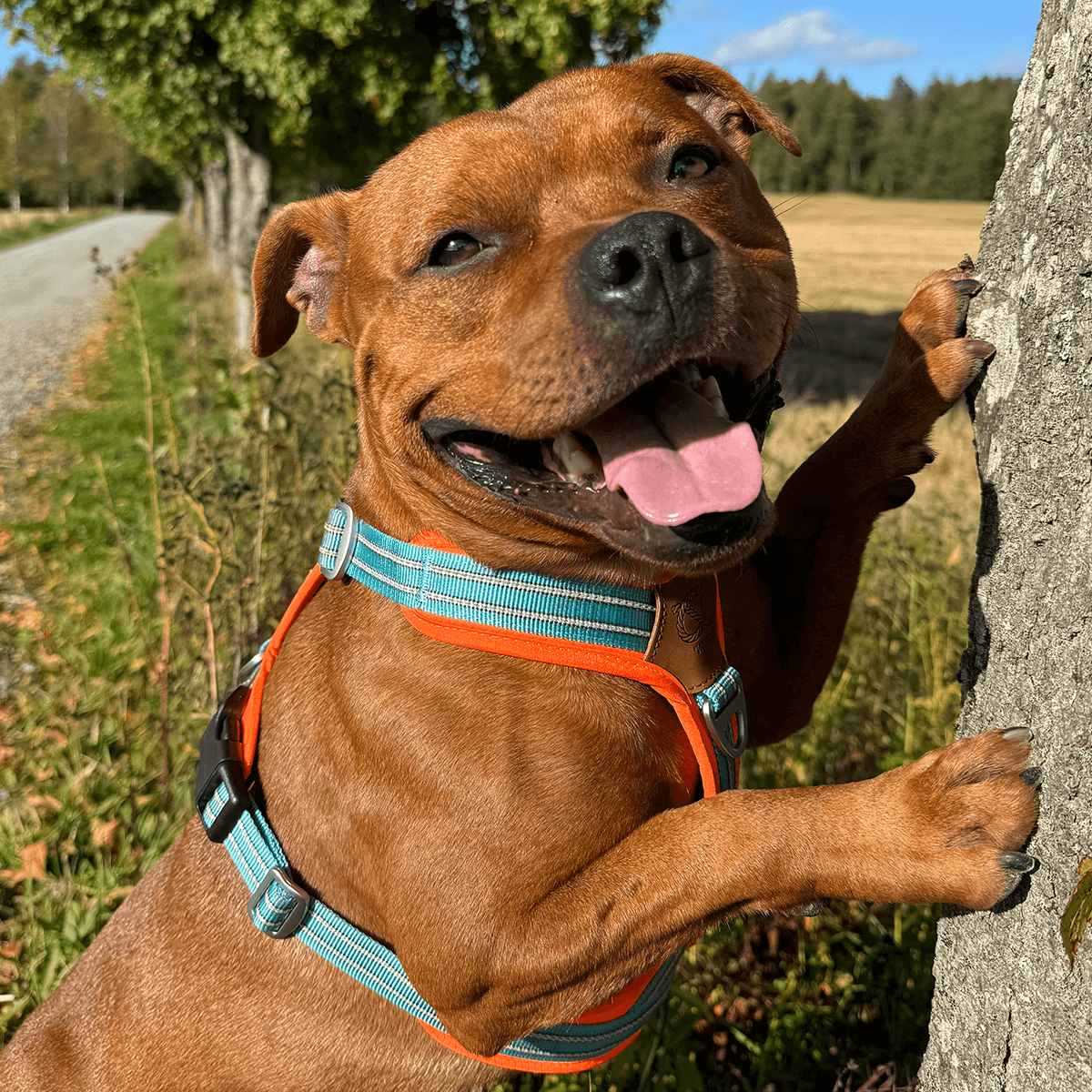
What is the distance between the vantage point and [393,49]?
512 inches

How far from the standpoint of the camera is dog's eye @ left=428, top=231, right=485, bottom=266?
8.04 ft

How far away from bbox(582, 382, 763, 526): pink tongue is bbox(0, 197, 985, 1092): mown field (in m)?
0.94

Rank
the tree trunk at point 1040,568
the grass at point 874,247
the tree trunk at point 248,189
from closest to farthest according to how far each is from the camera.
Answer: the tree trunk at point 1040,568 → the tree trunk at point 248,189 → the grass at point 874,247

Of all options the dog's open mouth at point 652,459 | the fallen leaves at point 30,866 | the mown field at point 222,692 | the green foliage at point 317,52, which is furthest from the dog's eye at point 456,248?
the green foliage at point 317,52

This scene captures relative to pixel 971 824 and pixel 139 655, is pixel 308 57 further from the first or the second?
pixel 971 824

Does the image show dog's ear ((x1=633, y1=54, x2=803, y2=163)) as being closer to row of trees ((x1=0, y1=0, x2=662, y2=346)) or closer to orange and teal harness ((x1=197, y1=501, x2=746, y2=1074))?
orange and teal harness ((x1=197, y1=501, x2=746, y2=1074))

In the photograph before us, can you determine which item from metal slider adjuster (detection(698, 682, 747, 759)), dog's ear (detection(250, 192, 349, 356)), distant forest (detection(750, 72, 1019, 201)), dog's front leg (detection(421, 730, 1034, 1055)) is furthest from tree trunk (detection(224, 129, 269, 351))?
distant forest (detection(750, 72, 1019, 201))

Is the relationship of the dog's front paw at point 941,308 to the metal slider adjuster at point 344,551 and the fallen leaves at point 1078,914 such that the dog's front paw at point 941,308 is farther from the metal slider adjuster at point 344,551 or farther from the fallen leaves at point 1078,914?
the metal slider adjuster at point 344,551

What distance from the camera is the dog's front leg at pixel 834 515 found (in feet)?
7.47

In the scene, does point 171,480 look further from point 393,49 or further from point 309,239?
point 393,49

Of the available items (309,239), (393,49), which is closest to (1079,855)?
(309,239)

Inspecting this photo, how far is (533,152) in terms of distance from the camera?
2.42 meters

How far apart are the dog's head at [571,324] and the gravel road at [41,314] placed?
7720mm

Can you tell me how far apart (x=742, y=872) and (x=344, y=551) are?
47.7 inches
